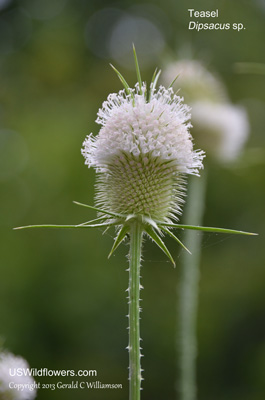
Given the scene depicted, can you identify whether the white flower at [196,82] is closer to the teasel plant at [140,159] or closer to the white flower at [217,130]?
the white flower at [217,130]

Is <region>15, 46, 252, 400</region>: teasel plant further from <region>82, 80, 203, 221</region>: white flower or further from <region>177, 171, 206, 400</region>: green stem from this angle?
<region>177, 171, 206, 400</region>: green stem

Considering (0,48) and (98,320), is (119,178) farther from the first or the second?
(0,48)

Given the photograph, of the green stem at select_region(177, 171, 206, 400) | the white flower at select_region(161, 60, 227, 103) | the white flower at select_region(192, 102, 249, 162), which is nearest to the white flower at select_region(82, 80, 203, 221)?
the green stem at select_region(177, 171, 206, 400)

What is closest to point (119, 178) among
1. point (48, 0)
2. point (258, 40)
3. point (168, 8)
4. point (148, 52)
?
point (148, 52)

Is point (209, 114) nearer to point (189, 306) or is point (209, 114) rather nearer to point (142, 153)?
point (189, 306)

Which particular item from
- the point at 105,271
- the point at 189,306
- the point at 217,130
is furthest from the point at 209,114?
the point at 105,271

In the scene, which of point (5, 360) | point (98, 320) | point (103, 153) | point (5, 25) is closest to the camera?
point (5, 360)
